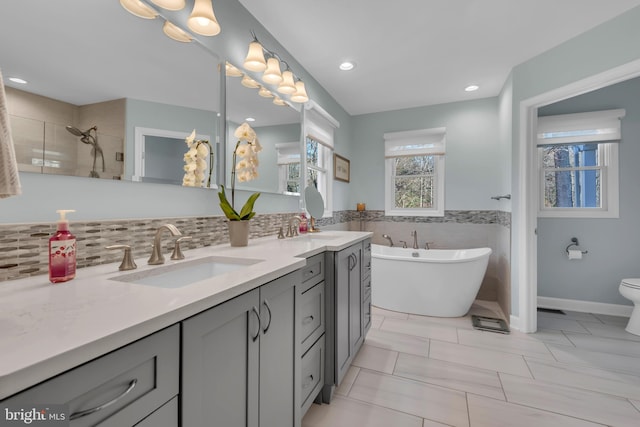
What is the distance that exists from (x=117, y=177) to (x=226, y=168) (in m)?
0.69

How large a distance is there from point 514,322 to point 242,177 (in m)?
2.84

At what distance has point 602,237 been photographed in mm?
2992

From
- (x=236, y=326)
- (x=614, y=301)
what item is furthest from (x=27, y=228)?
(x=614, y=301)

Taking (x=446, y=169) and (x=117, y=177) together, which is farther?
(x=446, y=169)

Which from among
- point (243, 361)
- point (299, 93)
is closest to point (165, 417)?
point (243, 361)

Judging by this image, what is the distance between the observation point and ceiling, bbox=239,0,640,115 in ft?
6.48

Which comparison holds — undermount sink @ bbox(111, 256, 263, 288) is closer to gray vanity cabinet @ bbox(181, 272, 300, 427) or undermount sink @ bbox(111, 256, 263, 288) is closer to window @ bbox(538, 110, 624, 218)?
gray vanity cabinet @ bbox(181, 272, 300, 427)

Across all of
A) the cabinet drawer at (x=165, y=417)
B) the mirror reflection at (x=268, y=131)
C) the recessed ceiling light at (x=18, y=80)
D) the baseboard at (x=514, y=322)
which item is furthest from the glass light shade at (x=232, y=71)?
the baseboard at (x=514, y=322)

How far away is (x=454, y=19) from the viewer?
2.12 m

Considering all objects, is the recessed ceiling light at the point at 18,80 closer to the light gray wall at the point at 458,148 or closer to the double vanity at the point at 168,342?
the double vanity at the point at 168,342

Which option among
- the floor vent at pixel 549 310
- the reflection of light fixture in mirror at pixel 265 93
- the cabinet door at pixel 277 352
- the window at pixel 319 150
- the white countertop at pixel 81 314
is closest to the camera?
the white countertop at pixel 81 314

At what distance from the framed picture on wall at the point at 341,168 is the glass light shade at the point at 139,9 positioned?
2508 mm

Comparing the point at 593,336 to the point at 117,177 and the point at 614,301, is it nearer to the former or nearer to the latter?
the point at 614,301

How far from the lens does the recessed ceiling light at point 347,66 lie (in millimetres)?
2730
